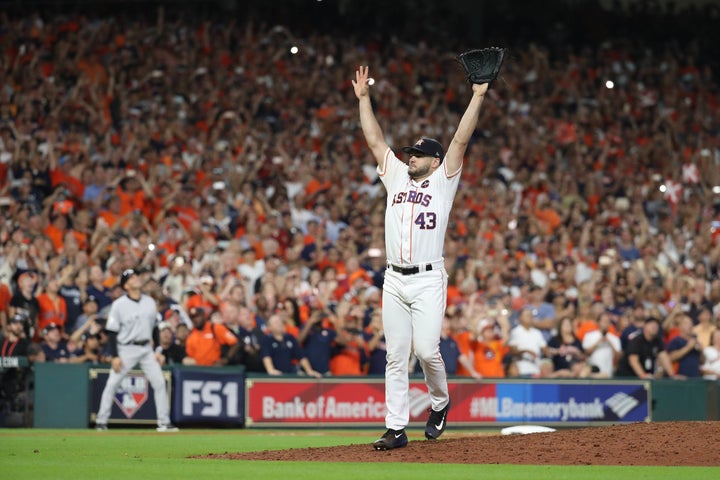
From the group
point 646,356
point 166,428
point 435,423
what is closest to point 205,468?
point 435,423

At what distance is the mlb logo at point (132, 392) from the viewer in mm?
17078

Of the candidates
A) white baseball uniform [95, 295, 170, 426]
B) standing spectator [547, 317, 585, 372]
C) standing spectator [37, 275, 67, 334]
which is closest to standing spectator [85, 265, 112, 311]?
standing spectator [37, 275, 67, 334]

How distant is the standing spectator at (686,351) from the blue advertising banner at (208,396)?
723cm

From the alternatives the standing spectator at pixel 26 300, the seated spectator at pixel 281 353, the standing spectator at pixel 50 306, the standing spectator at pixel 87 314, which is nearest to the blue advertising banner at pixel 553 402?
the seated spectator at pixel 281 353

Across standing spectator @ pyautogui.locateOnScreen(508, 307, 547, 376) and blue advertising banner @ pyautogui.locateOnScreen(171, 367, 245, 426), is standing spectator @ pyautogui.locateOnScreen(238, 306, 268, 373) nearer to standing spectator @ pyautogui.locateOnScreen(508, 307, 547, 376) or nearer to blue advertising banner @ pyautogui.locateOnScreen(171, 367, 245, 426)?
blue advertising banner @ pyautogui.locateOnScreen(171, 367, 245, 426)

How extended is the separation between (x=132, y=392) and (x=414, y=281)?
837 centimetres

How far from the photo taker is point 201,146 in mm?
22594

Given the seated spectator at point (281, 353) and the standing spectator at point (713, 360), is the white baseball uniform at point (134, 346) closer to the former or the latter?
the seated spectator at point (281, 353)

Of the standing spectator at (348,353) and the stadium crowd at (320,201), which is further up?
the stadium crowd at (320,201)

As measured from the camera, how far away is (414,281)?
9.80m

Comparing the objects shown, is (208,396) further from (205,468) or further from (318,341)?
(205,468)

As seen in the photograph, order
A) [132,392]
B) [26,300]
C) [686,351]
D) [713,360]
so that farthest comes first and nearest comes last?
[713,360] < [686,351] < [132,392] < [26,300]

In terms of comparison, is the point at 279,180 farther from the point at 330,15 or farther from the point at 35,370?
the point at 330,15

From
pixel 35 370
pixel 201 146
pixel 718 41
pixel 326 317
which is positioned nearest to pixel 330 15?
pixel 201 146
